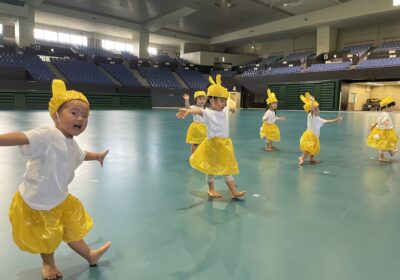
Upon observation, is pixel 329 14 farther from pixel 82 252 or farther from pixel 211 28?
pixel 82 252

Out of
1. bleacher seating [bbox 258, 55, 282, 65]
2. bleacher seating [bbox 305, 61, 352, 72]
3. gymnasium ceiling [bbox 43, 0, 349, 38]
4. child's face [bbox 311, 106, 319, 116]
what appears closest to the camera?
child's face [bbox 311, 106, 319, 116]

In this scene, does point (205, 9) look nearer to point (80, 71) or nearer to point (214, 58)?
point (214, 58)

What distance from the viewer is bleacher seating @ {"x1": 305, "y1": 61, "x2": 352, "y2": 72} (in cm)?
2406

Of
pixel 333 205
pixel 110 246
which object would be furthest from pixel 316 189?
pixel 110 246

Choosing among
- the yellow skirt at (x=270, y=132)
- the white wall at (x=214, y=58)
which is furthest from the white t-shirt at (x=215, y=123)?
the white wall at (x=214, y=58)

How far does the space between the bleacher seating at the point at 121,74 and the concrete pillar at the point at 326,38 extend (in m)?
16.3

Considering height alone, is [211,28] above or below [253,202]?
above

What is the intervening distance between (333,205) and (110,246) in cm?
204

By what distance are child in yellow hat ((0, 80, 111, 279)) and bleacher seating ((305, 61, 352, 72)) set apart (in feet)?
84.5

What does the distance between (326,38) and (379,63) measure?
5594mm

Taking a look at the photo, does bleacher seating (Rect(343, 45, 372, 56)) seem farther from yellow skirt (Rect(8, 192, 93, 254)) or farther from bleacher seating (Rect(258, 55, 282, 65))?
yellow skirt (Rect(8, 192, 93, 254))

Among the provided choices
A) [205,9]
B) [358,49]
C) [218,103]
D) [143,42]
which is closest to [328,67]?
[358,49]

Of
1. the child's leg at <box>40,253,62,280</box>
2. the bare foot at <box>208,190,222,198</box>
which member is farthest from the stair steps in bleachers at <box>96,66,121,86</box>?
the child's leg at <box>40,253,62,280</box>

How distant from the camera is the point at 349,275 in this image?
1.71 m
